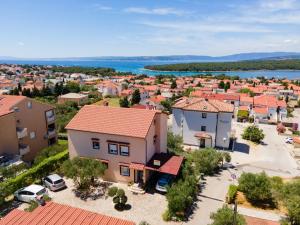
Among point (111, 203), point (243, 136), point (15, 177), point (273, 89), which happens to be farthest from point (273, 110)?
point (15, 177)

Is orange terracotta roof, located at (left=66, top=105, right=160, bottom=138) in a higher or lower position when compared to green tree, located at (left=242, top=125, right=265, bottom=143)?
higher

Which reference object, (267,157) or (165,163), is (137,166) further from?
(267,157)

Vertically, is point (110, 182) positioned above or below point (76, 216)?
below

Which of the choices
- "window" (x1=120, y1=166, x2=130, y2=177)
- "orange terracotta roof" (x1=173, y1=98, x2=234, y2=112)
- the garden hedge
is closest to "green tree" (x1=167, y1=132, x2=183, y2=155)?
Answer: "window" (x1=120, y1=166, x2=130, y2=177)

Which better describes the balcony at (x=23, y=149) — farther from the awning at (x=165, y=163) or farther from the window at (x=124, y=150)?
the awning at (x=165, y=163)

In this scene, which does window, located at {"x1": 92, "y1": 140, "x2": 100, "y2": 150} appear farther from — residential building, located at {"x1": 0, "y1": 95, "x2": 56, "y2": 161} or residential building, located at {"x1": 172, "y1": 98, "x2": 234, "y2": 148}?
residential building, located at {"x1": 172, "y1": 98, "x2": 234, "y2": 148}

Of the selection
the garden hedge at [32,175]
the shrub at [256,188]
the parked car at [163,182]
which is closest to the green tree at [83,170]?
the garden hedge at [32,175]

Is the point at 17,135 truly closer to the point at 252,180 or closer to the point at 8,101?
the point at 8,101
